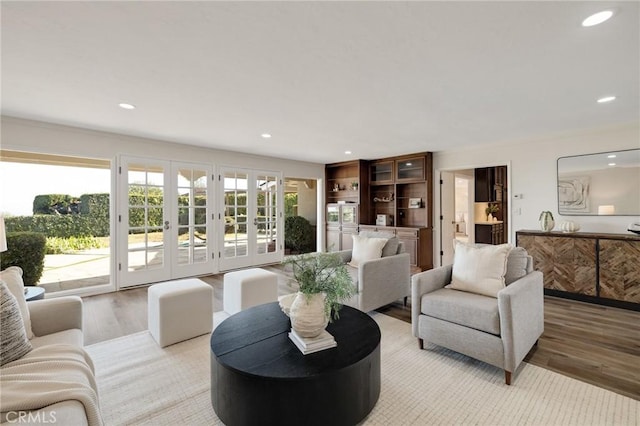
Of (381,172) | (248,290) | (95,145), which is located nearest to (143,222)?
(95,145)

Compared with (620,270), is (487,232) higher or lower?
higher

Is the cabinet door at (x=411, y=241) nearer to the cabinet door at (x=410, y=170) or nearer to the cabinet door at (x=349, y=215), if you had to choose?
the cabinet door at (x=410, y=170)

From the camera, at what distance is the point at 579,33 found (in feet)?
5.80

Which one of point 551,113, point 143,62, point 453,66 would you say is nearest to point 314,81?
point 453,66

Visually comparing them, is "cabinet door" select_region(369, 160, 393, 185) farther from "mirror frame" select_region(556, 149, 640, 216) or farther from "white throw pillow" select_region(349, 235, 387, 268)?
"white throw pillow" select_region(349, 235, 387, 268)

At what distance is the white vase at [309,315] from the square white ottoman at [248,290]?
1.56 m

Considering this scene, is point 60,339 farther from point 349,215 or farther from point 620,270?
point 349,215

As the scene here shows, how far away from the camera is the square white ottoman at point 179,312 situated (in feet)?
8.20

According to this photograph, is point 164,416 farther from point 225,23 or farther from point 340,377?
point 225,23

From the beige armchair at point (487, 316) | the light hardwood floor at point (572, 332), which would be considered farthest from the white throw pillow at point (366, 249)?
the beige armchair at point (487, 316)

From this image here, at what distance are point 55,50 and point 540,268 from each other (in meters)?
5.55

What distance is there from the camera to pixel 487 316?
2025 millimetres

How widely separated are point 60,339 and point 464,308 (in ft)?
8.78

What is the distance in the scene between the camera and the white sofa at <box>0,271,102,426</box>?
1076mm
